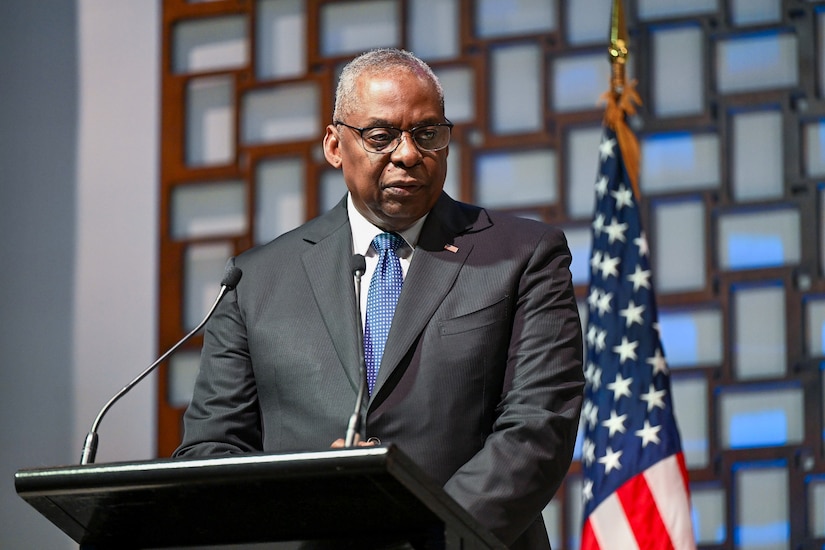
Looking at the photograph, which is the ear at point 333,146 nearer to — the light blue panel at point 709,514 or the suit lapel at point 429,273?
the suit lapel at point 429,273

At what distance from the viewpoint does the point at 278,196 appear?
5301 millimetres

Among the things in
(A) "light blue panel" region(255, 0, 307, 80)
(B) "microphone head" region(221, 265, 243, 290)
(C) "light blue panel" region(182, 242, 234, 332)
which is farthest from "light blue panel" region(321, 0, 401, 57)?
(B) "microphone head" region(221, 265, 243, 290)

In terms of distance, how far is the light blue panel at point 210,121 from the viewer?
5414 mm

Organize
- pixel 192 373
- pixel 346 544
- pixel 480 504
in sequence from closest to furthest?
pixel 346 544, pixel 480 504, pixel 192 373

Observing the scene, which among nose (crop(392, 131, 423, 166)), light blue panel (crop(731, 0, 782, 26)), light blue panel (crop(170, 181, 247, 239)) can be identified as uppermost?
light blue panel (crop(731, 0, 782, 26))

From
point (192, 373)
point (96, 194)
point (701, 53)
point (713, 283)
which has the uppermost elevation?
point (701, 53)

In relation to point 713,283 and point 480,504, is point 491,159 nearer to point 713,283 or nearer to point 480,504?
point 713,283

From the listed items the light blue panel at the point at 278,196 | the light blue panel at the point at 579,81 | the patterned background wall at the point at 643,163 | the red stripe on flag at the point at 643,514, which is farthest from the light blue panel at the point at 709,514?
the light blue panel at the point at 278,196

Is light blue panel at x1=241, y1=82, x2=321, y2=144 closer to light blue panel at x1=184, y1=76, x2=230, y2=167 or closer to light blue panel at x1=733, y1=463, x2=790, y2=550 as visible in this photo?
light blue panel at x1=184, y1=76, x2=230, y2=167

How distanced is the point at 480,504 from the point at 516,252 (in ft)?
2.06

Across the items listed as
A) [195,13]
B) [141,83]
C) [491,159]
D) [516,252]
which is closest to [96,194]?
[141,83]

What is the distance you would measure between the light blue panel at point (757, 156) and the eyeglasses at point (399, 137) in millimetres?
2349

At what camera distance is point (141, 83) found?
5516 mm

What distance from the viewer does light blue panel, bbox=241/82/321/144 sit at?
17.4ft
